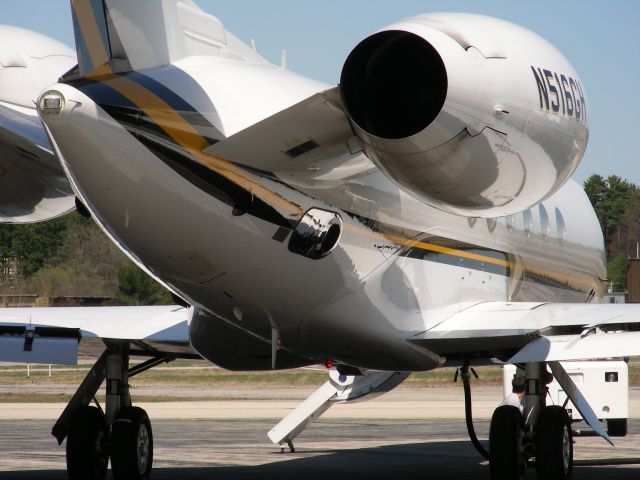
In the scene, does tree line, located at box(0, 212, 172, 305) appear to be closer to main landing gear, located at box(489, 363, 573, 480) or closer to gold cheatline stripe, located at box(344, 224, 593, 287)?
gold cheatline stripe, located at box(344, 224, 593, 287)

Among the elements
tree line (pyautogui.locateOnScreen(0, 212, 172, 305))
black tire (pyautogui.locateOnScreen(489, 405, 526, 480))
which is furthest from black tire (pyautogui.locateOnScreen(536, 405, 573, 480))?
tree line (pyautogui.locateOnScreen(0, 212, 172, 305))

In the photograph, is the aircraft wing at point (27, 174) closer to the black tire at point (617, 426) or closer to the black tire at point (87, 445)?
the black tire at point (87, 445)

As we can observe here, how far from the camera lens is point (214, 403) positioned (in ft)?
112

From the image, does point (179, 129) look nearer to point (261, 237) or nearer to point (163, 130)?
point (163, 130)

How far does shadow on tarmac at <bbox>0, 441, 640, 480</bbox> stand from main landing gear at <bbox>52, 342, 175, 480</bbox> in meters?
1.33

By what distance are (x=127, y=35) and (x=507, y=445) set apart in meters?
5.91

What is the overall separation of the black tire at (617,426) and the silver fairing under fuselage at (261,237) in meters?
5.77

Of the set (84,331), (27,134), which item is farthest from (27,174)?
(84,331)

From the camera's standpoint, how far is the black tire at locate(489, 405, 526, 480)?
12.6 m

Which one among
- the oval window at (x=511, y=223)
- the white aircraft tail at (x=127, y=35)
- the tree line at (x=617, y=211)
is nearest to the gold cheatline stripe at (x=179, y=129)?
the white aircraft tail at (x=127, y=35)

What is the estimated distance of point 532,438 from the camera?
12969 mm

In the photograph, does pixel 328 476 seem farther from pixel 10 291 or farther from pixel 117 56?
pixel 10 291

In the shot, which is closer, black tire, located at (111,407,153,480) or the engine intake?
the engine intake

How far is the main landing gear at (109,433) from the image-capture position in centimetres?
1309
